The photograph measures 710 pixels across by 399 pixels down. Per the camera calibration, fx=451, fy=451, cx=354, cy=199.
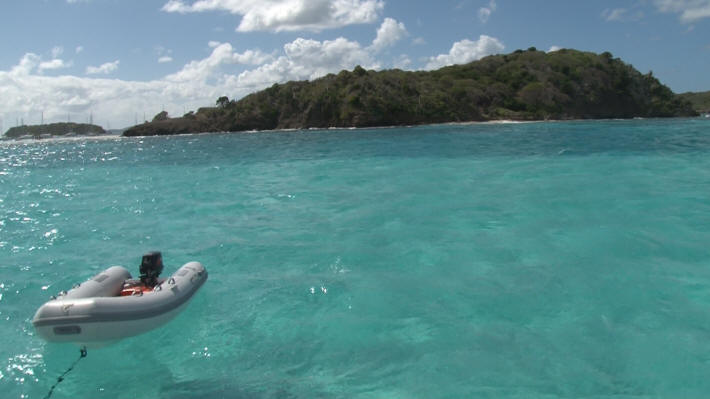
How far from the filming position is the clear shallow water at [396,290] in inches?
185

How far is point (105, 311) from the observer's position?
436 cm

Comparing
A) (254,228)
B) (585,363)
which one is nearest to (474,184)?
(254,228)

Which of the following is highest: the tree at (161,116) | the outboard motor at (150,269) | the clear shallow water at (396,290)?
the tree at (161,116)

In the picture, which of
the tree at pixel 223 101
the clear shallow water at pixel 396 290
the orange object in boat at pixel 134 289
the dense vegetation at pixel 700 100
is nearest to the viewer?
the clear shallow water at pixel 396 290

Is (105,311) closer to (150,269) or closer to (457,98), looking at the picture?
(150,269)

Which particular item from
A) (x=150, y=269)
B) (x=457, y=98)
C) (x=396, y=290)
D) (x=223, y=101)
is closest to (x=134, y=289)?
(x=150, y=269)

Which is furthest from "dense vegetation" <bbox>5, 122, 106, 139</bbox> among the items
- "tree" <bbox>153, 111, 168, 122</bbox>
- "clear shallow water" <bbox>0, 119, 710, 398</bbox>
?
"clear shallow water" <bbox>0, 119, 710, 398</bbox>

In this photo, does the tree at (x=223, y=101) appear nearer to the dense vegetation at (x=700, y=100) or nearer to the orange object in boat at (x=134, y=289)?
the orange object in boat at (x=134, y=289)

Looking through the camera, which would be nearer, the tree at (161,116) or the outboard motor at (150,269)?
the outboard motor at (150,269)

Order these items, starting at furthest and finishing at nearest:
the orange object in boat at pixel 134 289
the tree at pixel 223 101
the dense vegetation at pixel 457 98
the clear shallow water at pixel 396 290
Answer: the tree at pixel 223 101 < the dense vegetation at pixel 457 98 < the orange object in boat at pixel 134 289 < the clear shallow water at pixel 396 290

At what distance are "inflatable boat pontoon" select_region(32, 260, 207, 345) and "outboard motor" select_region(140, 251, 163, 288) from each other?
21 cm

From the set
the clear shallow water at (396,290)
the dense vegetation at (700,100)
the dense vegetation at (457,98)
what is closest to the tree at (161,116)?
the dense vegetation at (457,98)

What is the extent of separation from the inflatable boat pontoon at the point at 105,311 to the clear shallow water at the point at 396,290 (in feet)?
2.13

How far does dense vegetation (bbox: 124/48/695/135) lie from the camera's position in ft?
257
